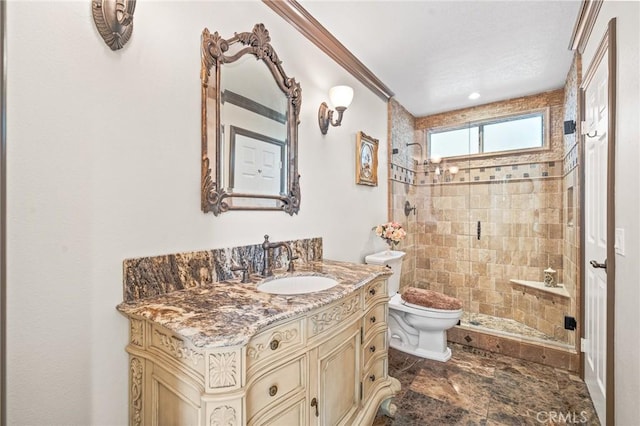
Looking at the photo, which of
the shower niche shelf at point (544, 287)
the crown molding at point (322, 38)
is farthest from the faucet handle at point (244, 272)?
the shower niche shelf at point (544, 287)

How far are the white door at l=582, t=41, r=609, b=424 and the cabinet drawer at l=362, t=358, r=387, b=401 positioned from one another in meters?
1.14

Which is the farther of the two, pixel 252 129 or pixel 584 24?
pixel 584 24

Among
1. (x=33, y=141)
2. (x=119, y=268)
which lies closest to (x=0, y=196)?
(x=33, y=141)

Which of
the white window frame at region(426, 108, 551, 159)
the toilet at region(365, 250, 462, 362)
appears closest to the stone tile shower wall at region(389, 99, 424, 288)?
the white window frame at region(426, 108, 551, 159)

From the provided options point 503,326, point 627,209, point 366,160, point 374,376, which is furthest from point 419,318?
point 627,209

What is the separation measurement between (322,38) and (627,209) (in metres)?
1.91

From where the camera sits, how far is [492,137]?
3.27 metres

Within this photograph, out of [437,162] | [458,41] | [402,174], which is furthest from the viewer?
[437,162]

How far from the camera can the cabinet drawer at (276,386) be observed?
884 mm

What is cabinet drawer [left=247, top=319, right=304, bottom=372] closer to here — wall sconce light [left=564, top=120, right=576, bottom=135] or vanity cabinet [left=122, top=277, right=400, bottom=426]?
vanity cabinet [left=122, top=277, right=400, bottom=426]

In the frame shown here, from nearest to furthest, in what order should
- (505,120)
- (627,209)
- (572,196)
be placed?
(627,209), (572,196), (505,120)

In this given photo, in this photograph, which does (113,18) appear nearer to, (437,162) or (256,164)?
(256,164)

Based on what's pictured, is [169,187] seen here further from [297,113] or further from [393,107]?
[393,107]

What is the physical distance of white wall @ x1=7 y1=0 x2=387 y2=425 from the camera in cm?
84
